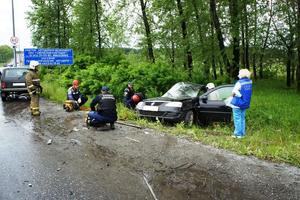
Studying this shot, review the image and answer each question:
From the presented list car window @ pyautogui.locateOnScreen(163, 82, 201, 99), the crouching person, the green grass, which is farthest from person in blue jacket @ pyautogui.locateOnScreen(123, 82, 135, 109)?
the crouching person

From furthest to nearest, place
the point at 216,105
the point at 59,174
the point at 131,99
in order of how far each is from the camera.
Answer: the point at 131,99, the point at 216,105, the point at 59,174

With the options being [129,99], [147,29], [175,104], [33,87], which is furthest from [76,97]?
[147,29]

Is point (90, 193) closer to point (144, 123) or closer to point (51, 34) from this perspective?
point (144, 123)

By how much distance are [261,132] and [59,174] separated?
6066mm

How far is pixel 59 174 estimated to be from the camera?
615 centimetres

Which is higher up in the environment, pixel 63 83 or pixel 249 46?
pixel 249 46

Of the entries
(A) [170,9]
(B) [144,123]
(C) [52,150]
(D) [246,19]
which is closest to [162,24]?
(A) [170,9]

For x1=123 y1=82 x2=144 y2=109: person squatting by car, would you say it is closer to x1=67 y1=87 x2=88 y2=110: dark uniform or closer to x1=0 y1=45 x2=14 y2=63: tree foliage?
x1=67 y1=87 x2=88 y2=110: dark uniform

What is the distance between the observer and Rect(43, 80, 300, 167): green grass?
7297 mm

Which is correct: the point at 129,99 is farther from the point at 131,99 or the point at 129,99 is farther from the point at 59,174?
the point at 59,174

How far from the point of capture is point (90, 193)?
17.3ft

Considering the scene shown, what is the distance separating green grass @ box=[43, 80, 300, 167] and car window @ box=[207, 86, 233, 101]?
953 mm

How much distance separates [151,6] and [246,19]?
801 cm

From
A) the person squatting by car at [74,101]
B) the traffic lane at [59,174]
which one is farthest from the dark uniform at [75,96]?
the traffic lane at [59,174]
